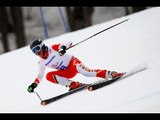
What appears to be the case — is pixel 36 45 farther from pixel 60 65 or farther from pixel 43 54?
pixel 60 65

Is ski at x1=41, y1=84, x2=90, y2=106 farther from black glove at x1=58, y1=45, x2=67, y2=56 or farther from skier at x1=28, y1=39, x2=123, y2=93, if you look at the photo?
black glove at x1=58, y1=45, x2=67, y2=56

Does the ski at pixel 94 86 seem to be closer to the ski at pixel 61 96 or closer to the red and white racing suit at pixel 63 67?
the ski at pixel 61 96

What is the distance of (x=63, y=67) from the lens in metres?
7.61

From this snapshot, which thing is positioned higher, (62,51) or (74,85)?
(62,51)

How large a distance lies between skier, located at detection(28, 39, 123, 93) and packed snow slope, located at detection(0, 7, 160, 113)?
10.9 inches

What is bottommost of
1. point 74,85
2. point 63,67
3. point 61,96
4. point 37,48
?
point 61,96

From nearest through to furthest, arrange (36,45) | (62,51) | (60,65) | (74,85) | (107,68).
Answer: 1. (36,45)
2. (62,51)
3. (60,65)
4. (74,85)
5. (107,68)

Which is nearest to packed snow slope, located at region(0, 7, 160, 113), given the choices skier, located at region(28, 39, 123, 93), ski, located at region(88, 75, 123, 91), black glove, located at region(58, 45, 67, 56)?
ski, located at region(88, 75, 123, 91)

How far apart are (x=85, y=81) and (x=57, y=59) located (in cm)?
163

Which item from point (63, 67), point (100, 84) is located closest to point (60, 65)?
point (63, 67)

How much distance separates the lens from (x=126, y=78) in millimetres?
7715

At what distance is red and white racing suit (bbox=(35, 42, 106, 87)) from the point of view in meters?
7.48

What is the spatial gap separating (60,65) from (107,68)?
213 cm

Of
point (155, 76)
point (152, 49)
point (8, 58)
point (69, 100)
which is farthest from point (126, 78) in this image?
point (8, 58)
